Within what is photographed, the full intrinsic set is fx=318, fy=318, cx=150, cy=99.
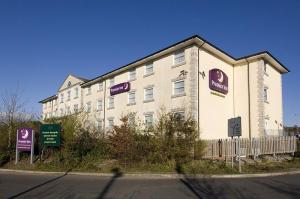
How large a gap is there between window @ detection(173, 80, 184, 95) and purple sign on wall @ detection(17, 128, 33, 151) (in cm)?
1205

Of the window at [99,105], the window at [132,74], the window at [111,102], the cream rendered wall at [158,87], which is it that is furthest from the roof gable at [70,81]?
the cream rendered wall at [158,87]

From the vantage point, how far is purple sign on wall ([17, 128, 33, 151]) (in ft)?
66.8

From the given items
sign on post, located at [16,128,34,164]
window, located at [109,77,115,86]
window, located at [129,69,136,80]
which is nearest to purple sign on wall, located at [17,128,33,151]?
sign on post, located at [16,128,34,164]

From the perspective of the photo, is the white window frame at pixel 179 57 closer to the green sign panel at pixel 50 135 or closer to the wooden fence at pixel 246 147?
the wooden fence at pixel 246 147

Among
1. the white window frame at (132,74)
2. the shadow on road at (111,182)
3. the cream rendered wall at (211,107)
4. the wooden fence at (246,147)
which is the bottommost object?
the shadow on road at (111,182)

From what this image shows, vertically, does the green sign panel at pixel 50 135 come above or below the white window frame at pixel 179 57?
below

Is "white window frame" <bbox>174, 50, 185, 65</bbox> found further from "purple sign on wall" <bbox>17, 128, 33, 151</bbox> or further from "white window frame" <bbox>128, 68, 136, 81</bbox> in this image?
"purple sign on wall" <bbox>17, 128, 33, 151</bbox>

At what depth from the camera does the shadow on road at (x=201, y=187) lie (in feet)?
33.9

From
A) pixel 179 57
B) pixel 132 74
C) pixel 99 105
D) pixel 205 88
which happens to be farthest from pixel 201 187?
pixel 99 105

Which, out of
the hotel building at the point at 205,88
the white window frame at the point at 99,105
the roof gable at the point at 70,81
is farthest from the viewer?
the roof gable at the point at 70,81

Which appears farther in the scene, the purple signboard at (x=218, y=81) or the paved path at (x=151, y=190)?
the purple signboard at (x=218, y=81)

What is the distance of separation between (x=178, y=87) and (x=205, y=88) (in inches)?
87.9

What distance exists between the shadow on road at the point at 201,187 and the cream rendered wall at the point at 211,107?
10269 millimetres

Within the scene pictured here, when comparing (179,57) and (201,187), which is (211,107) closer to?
(179,57)
